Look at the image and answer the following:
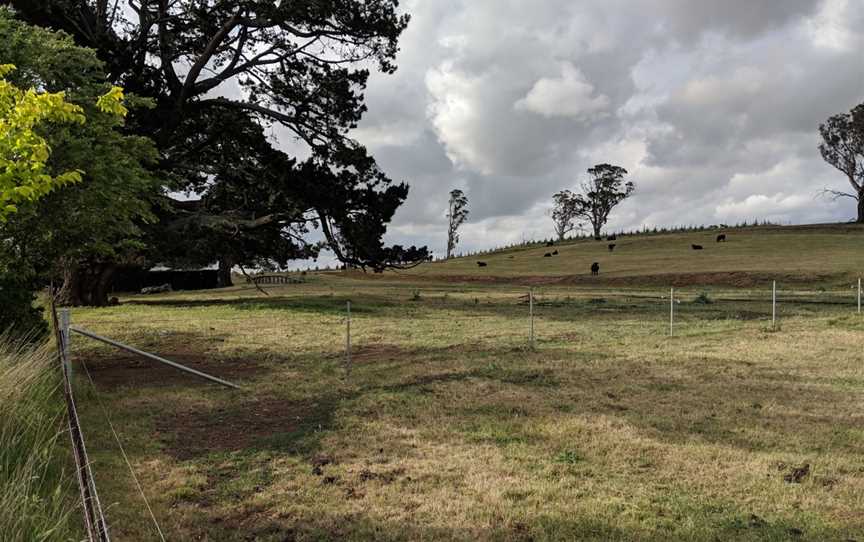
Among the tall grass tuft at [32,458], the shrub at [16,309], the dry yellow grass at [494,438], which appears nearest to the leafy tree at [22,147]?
the tall grass tuft at [32,458]

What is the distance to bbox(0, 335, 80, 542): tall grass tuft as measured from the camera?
4.13 metres

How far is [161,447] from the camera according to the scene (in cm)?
762

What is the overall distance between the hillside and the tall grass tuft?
4029 cm

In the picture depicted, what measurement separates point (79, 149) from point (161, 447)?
236 inches

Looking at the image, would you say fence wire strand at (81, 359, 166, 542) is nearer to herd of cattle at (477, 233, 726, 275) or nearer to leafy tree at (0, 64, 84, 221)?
leafy tree at (0, 64, 84, 221)

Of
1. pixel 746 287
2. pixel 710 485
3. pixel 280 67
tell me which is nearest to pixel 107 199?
pixel 710 485

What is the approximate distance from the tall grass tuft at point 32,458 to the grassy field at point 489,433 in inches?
19.4

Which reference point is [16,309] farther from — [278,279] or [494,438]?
[278,279]

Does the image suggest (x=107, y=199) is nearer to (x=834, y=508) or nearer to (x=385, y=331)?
(x=385, y=331)

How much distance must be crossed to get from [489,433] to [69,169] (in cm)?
839

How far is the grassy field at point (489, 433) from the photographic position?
5.38 metres

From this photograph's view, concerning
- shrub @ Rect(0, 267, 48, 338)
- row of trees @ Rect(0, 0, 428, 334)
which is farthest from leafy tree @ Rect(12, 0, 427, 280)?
shrub @ Rect(0, 267, 48, 338)

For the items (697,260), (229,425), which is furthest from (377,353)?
(697,260)

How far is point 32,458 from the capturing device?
5285 millimetres
